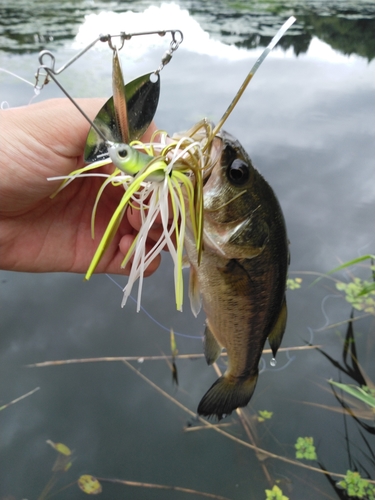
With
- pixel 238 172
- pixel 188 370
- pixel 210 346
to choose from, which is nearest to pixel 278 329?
pixel 210 346

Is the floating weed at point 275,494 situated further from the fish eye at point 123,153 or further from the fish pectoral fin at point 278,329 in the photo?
the fish eye at point 123,153

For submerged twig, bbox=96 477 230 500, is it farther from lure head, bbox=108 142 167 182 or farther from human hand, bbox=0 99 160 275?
lure head, bbox=108 142 167 182

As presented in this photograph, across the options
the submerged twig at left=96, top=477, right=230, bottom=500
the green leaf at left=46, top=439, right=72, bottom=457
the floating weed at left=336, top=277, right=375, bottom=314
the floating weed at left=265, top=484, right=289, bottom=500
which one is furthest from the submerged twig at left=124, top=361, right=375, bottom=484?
the floating weed at left=336, top=277, right=375, bottom=314

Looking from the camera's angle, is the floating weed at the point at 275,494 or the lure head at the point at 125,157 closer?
the lure head at the point at 125,157

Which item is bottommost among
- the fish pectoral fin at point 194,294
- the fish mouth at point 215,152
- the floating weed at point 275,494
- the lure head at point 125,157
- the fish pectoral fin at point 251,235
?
the floating weed at point 275,494

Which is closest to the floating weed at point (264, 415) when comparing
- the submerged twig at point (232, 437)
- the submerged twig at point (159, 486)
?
the submerged twig at point (232, 437)

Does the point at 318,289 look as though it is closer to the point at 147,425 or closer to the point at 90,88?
the point at 147,425
